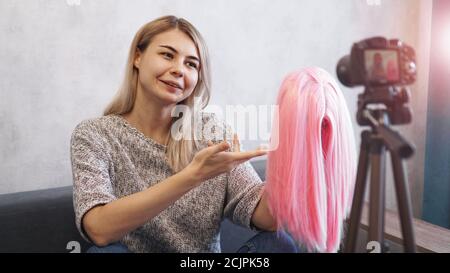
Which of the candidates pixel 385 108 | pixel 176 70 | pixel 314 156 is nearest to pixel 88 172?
pixel 176 70

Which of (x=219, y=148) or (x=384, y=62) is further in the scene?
(x=219, y=148)

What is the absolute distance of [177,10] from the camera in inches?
33.7

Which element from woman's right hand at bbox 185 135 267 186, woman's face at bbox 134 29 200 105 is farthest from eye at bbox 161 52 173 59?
woman's right hand at bbox 185 135 267 186

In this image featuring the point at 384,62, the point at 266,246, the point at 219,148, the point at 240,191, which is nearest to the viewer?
the point at 384,62

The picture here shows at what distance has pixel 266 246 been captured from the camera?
69 cm

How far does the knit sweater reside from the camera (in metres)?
0.73

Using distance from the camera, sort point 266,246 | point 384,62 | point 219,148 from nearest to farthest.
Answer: point 384,62
point 219,148
point 266,246

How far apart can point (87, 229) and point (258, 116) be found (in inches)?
16.9

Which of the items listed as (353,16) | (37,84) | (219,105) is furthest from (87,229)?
(353,16)

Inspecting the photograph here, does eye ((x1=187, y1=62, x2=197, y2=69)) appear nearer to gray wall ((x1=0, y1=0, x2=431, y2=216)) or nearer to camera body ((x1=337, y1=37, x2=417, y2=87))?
gray wall ((x1=0, y1=0, x2=431, y2=216))

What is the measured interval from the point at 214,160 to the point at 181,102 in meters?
A: 0.27

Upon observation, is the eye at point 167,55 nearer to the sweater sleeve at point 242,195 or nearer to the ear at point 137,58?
the ear at point 137,58

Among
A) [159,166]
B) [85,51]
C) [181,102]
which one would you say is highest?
[85,51]

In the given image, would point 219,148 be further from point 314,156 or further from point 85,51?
point 85,51
